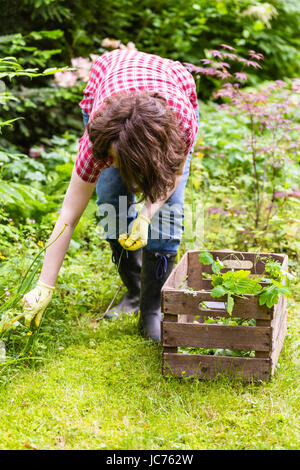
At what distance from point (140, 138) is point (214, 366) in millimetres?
962

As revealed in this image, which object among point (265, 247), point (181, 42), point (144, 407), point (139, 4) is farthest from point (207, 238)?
point (139, 4)

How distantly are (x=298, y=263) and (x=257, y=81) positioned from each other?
10.7 ft

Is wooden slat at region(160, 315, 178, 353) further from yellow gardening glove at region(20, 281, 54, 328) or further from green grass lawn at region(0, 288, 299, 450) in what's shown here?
yellow gardening glove at region(20, 281, 54, 328)

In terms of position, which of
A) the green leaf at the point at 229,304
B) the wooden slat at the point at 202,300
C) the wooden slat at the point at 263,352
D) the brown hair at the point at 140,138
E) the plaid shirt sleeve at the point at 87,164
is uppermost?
the brown hair at the point at 140,138

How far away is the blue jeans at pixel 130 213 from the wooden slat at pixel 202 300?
1.42ft

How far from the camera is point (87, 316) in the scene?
2689mm

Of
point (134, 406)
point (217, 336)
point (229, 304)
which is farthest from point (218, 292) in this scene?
point (134, 406)

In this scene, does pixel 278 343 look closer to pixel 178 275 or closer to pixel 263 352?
pixel 263 352

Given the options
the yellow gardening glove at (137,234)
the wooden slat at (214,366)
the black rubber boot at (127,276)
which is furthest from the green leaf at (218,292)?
the black rubber boot at (127,276)

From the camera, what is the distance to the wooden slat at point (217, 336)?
79.2 inches

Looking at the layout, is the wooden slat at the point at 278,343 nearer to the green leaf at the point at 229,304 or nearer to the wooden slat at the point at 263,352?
the wooden slat at the point at 263,352

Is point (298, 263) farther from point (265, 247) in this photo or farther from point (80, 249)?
point (80, 249)

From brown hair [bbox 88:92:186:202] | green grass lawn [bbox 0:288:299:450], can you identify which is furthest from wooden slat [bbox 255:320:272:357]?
brown hair [bbox 88:92:186:202]
